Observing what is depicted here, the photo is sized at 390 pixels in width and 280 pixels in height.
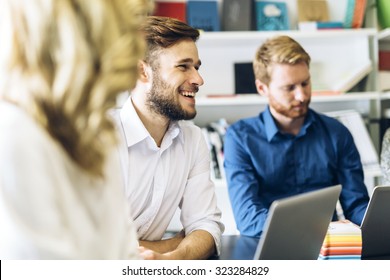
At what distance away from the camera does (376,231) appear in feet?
3.74

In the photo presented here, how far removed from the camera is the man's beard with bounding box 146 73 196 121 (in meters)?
1.49

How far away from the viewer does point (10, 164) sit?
21.8 inches

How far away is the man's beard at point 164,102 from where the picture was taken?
1492 millimetres

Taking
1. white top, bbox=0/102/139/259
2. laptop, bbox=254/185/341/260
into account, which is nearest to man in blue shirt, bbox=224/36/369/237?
laptop, bbox=254/185/341/260

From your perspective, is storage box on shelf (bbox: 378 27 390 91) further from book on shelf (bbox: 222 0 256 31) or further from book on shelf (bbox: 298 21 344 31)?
book on shelf (bbox: 222 0 256 31)

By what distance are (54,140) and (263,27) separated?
1938 mm

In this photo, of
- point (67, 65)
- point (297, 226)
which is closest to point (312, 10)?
point (297, 226)

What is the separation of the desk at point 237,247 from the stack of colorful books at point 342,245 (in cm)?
17

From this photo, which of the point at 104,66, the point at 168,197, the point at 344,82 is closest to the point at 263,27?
the point at 344,82

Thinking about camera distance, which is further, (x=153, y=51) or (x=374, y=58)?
(x=374, y=58)

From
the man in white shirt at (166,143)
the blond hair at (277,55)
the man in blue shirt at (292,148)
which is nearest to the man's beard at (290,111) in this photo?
the man in blue shirt at (292,148)

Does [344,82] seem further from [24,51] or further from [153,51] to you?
[24,51]

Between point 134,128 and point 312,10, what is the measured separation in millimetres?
1376

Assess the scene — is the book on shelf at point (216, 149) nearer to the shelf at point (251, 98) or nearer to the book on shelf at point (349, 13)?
the shelf at point (251, 98)
